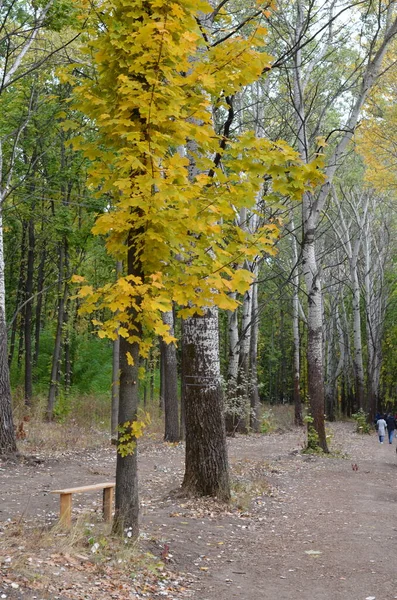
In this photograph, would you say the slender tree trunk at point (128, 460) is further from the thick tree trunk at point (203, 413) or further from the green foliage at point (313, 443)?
the green foliage at point (313, 443)

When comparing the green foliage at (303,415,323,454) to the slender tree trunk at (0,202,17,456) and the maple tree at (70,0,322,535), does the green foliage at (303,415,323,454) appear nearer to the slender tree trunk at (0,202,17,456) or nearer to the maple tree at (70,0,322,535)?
the slender tree trunk at (0,202,17,456)

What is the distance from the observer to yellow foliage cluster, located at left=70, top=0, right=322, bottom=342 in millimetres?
4961

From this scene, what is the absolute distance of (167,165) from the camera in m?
5.12

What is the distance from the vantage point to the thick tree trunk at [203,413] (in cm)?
822

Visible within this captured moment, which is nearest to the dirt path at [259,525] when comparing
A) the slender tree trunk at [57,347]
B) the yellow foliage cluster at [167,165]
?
the yellow foliage cluster at [167,165]

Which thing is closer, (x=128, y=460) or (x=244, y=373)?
(x=128, y=460)

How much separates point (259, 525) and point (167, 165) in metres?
4.79

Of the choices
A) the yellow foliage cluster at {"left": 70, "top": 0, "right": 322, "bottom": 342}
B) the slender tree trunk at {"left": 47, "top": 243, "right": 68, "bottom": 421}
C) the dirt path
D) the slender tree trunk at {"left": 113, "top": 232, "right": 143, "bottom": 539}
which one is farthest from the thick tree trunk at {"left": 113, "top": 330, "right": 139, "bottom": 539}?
the slender tree trunk at {"left": 47, "top": 243, "right": 68, "bottom": 421}

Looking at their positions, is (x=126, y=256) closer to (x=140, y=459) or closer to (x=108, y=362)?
(x=140, y=459)

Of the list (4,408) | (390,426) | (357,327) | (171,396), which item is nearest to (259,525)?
(4,408)

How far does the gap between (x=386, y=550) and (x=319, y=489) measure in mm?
3862

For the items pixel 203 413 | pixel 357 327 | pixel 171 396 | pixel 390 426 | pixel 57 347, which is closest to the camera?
pixel 203 413

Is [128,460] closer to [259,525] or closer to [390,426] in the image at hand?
[259,525]

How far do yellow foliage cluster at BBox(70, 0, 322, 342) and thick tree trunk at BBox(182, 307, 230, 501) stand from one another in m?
2.67
